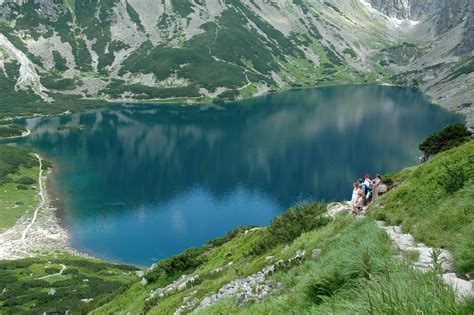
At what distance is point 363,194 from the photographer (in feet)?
77.5

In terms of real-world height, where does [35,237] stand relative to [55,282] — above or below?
below

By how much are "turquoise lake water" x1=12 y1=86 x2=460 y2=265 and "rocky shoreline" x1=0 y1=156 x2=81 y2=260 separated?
2.63m

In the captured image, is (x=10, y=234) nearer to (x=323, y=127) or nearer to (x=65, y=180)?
(x=65, y=180)

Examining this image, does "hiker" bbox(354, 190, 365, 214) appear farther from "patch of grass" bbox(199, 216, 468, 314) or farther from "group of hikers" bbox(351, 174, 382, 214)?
"patch of grass" bbox(199, 216, 468, 314)

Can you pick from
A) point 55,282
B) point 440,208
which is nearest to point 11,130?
point 55,282

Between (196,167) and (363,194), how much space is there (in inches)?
4313

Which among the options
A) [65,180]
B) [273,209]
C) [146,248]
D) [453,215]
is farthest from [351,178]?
[453,215]

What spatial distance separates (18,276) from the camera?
62.2 metres

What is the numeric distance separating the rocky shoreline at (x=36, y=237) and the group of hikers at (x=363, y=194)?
6747cm

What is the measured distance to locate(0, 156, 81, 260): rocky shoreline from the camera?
252ft

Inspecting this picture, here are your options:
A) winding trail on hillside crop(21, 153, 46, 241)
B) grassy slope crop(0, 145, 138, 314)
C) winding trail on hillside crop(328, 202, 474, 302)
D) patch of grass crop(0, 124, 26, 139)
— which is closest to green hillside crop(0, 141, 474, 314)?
winding trail on hillside crop(328, 202, 474, 302)

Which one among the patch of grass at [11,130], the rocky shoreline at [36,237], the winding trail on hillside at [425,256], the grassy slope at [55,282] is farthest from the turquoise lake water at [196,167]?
the winding trail on hillside at [425,256]

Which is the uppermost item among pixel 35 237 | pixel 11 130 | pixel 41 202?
pixel 11 130

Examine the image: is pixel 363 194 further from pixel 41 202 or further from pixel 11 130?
pixel 11 130
